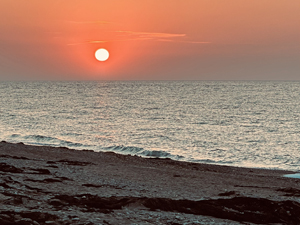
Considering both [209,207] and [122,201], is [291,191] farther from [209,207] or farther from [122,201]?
[122,201]

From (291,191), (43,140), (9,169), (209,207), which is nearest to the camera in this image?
(209,207)

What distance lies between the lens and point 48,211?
9.55m

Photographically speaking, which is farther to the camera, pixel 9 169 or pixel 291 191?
pixel 291 191

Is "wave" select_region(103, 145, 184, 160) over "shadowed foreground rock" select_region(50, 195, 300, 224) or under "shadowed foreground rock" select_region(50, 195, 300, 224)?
over

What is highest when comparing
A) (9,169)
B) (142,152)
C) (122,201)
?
(142,152)

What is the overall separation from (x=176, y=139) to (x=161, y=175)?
23006 mm

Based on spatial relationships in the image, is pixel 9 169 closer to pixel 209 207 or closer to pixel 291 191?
pixel 209 207

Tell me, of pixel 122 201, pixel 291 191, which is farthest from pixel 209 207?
pixel 291 191

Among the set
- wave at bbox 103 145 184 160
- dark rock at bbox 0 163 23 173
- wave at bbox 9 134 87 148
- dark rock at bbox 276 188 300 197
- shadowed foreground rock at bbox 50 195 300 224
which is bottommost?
shadowed foreground rock at bbox 50 195 300 224

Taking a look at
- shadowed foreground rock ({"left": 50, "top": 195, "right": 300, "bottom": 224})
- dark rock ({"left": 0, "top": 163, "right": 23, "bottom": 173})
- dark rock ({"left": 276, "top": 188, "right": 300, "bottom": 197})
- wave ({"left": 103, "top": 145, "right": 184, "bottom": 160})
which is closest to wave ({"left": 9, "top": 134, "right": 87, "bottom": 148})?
wave ({"left": 103, "top": 145, "right": 184, "bottom": 160})

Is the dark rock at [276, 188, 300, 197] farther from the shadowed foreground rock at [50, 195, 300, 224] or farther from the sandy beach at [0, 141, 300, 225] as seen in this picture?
the shadowed foreground rock at [50, 195, 300, 224]

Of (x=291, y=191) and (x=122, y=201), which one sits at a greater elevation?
(x=291, y=191)

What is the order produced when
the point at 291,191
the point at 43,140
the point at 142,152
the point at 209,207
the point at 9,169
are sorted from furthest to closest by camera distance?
1. the point at 43,140
2. the point at 142,152
3. the point at 291,191
4. the point at 9,169
5. the point at 209,207

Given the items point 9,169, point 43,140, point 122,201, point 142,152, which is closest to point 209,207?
point 122,201
